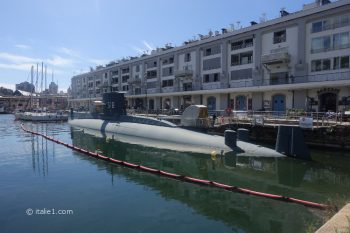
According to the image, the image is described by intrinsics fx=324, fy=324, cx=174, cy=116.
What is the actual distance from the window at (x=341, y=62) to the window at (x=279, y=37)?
8659mm

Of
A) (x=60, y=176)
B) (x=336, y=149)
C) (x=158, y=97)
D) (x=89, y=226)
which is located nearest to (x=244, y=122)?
(x=336, y=149)

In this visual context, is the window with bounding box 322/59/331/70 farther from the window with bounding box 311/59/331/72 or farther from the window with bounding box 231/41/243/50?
the window with bounding box 231/41/243/50

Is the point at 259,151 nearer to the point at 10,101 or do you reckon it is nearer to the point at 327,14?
the point at 327,14

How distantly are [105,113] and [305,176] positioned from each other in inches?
1176

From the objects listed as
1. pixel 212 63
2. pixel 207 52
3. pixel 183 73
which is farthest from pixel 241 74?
pixel 183 73

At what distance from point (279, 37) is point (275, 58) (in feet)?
12.6

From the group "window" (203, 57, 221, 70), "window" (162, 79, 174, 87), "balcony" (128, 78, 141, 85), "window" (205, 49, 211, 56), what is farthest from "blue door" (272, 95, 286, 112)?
"balcony" (128, 78, 141, 85)

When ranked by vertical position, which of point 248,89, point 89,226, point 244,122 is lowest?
point 89,226

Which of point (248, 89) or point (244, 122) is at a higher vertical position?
point (248, 89)

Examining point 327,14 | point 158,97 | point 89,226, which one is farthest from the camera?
point 158,97

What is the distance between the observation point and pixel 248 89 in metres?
50.0

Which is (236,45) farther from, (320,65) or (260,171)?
(260,171)

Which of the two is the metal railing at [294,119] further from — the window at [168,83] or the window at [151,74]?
the window at [151,74]

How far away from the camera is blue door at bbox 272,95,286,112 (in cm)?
4675
